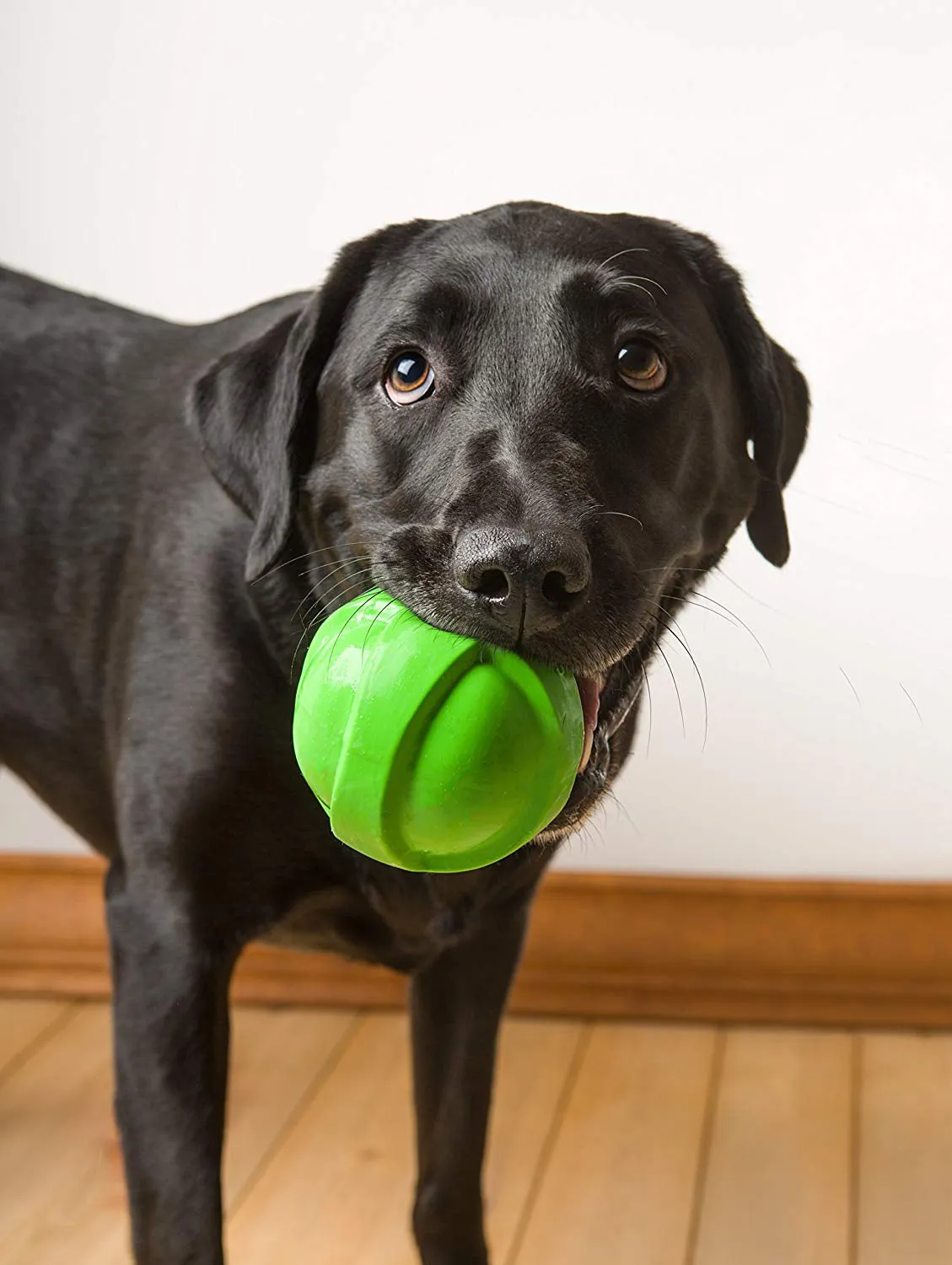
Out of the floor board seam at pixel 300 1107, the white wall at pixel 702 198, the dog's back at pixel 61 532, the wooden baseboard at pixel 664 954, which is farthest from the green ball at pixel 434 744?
the wooden baseboard at pixel 664 954

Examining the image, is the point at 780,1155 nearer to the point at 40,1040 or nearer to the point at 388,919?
the point at 388,919

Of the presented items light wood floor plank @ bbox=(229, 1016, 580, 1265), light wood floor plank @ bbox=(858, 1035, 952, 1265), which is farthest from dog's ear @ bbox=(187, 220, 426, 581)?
light wood floor plank @ bbox=(858, 1035, 952, 1265)

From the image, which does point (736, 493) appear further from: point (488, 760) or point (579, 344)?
point (488, 760)

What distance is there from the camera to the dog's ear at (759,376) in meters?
1.59

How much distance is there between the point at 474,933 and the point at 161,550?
1.86 feet

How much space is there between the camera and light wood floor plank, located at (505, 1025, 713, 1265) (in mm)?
1946

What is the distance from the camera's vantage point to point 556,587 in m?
1.21

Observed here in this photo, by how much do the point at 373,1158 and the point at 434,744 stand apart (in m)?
1.20

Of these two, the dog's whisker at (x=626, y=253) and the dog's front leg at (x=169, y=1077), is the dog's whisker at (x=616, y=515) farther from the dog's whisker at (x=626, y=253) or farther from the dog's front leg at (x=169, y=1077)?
the dog's front leg at (x=169, y=1077)

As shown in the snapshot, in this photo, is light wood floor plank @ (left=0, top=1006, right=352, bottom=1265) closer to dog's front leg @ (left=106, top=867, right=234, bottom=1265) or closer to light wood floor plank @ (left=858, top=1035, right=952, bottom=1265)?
dog's front leg @ (left=106, top=867, right=234, bottom=1265)

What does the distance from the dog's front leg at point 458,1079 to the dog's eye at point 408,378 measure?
653 mm

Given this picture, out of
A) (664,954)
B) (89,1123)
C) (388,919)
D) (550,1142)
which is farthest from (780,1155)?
(89,1123)

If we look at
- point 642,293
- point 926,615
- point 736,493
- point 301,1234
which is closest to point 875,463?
point 926,615

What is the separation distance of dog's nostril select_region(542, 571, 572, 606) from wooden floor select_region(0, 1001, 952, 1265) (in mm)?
1059
